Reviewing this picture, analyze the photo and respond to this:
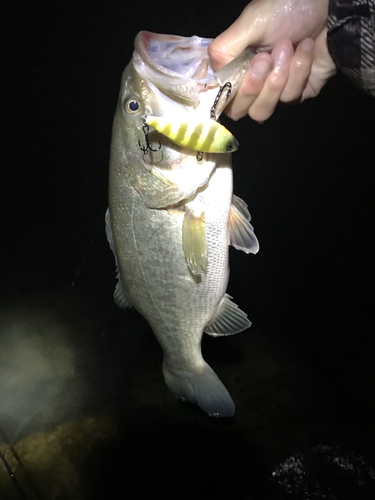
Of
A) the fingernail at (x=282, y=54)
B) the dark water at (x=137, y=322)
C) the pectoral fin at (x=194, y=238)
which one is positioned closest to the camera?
the fingernail at (x=282, y=54)

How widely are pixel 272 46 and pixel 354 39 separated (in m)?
0.20

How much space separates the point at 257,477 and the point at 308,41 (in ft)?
7.90

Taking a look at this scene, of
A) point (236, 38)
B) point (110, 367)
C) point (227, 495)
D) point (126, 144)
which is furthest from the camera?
point (110, 367)

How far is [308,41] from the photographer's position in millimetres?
824

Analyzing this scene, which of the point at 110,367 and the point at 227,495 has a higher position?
the point at 110,367

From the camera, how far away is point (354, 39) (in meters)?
0.74

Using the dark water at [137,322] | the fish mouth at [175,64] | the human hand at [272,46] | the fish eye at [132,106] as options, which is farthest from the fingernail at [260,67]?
the dark water at [137,322]

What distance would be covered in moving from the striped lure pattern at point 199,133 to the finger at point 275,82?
0.80 feet

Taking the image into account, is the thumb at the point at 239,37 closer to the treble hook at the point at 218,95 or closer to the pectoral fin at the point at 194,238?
the treble hook at the point at 218,95

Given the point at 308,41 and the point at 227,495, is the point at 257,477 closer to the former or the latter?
the point at 227,495

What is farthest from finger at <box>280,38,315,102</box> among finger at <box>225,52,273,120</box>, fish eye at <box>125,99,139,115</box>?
fish eye at <box>125,99,139,115</box>

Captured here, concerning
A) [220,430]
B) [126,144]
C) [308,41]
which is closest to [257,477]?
[220,430]

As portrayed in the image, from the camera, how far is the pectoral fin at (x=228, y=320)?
108 centimetres

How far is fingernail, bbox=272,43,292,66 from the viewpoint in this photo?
2.56ft
